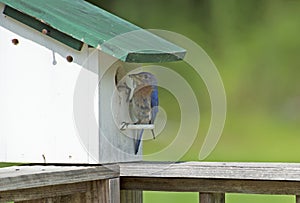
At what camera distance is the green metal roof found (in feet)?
5.22

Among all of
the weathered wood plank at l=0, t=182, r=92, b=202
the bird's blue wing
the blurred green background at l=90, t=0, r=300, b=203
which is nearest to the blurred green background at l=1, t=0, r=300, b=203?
the blurred green background at l=90, t=0, r=300, b=203

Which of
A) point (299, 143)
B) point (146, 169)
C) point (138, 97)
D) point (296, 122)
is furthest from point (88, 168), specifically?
point (296, 122)

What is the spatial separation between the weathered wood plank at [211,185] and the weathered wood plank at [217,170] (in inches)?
1.2

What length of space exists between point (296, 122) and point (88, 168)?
176cm

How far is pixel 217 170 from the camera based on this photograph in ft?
5.17

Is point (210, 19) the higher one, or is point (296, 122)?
point (210, 19)

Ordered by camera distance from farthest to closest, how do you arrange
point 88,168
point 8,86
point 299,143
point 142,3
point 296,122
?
point 142,3, point 296,122, point 299,143, point 8,86, point 88,168

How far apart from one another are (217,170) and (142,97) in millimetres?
262

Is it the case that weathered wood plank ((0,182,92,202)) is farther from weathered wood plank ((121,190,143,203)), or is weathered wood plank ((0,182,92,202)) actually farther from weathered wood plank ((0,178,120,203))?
weathered wood plank ((121,190,143,203))

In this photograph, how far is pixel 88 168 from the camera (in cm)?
158

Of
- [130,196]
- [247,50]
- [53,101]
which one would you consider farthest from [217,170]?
[247,50]

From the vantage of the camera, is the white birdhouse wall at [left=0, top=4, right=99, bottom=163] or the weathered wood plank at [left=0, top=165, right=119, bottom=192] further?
the white birdhouse wall at [left=0, top=4, right=99, bottom=163]

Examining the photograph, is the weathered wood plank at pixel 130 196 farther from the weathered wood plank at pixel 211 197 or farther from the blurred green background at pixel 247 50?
the blurred green background at pixel 247 50

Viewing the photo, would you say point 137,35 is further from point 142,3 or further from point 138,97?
point 142,3
